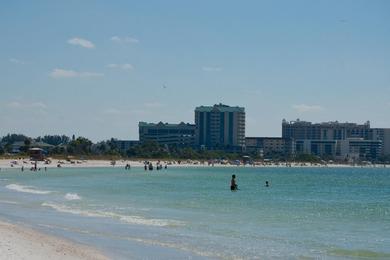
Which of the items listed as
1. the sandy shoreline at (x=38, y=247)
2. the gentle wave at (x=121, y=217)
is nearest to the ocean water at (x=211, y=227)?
the gentle wave at (x=121, y=217)

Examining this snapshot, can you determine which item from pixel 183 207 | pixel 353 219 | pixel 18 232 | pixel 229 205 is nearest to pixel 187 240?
pixel 18 232

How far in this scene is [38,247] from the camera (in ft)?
63.9

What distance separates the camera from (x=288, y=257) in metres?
19.7

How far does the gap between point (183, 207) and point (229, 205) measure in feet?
11.8

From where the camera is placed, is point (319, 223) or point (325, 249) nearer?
point (325, 249)

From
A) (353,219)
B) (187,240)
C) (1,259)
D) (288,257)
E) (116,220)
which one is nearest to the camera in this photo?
(1,259)

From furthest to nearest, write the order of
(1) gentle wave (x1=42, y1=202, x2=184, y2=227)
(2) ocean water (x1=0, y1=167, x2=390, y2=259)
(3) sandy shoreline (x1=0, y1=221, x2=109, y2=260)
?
(1) gentle wave (x1=42, y1=202, x2=184, y2=227) → (2) ocean water (x1=0, y1=167, x2=390, y2=259) → (3) sandy shoreline (x1=0, y1=221, x2=109, y2=260)

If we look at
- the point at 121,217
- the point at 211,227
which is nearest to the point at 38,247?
the point at 211,227

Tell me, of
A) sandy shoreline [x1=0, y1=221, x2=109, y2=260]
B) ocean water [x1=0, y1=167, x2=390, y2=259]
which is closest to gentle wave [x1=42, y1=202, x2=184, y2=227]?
ocean water [x1=0, y1=167, x2=390, y2=259]

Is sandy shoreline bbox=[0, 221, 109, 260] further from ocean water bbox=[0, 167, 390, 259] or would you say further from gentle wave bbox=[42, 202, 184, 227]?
gentle wave bbox=[42, 202, 184, 227]

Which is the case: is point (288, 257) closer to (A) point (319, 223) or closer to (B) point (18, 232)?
(B) point (18, 232)

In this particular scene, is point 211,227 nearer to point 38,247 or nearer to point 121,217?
point 121,217

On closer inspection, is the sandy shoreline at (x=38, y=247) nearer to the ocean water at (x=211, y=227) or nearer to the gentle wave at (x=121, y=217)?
the ocean water at (x=211, y=227)

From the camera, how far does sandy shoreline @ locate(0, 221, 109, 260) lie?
57.7 ft
